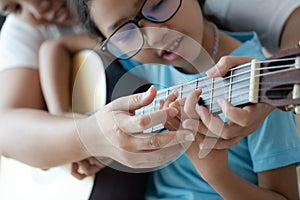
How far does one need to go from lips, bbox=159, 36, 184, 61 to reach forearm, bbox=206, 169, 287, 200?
19cm

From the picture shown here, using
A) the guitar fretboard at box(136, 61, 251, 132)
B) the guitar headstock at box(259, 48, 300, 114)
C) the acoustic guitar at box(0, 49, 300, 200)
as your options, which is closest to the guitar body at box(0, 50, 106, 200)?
the acoustic guitar at box(0, 49, 300, 200)

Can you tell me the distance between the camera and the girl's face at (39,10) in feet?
3.34

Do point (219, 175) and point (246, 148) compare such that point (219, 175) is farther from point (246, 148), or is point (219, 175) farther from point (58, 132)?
point (58, 132)

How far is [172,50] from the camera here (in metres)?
0.64

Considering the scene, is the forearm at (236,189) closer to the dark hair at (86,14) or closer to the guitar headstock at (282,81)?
the guitar headstock at (282,81)

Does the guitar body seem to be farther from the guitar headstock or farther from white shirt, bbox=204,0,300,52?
the guitar headstock

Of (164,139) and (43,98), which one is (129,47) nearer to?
(164,139)

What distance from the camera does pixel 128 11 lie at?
2.05ft

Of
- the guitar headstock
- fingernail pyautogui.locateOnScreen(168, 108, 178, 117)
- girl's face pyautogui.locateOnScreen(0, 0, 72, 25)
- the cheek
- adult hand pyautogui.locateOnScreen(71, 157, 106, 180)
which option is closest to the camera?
the guitar headstock

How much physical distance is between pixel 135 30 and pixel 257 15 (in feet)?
1.05

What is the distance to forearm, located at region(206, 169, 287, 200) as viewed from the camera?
641 millimetres

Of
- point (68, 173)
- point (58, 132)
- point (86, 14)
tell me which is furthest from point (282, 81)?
point (68, 173)

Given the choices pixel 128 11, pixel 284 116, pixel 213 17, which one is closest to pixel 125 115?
pixel 128 11

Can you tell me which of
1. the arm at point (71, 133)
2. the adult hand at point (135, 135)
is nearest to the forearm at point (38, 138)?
the arm at point (71, 133)
